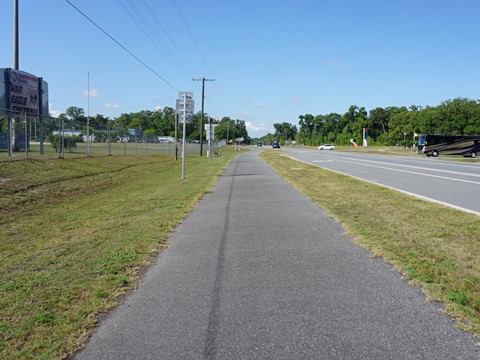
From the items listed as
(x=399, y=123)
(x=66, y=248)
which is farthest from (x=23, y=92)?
(x=399, y=123)

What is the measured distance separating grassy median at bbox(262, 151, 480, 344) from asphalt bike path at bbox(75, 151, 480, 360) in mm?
228

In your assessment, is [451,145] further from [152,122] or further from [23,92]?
[152,122]

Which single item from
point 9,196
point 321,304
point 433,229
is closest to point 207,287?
point 321,304

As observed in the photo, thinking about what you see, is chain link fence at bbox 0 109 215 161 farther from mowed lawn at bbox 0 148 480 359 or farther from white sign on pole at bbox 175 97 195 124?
white sign on pole at bbox 175 97 195 124

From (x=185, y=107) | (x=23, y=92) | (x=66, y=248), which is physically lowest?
(x=66, y=248)

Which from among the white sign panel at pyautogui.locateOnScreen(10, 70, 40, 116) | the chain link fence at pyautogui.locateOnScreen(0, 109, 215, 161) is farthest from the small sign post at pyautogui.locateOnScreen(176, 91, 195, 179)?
the white sign panel at pyautogui.locateOnScreen(10, 70, 40, 116)

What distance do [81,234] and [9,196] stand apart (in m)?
5.29

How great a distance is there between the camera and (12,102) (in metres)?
24.6

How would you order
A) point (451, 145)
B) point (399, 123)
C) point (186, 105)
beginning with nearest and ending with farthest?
1. point (186, 105)
2. point (451, 145)
3. point (399, 123)

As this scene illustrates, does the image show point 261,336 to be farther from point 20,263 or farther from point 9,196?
point 9,196

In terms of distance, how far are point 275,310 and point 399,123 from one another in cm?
10471

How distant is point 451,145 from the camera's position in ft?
159

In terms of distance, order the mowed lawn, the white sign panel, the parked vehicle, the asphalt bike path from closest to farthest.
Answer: the asphalt bike path → the mowed lawn → the white sign panel → the parked vehicle

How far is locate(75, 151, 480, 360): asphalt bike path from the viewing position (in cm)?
A: 352
